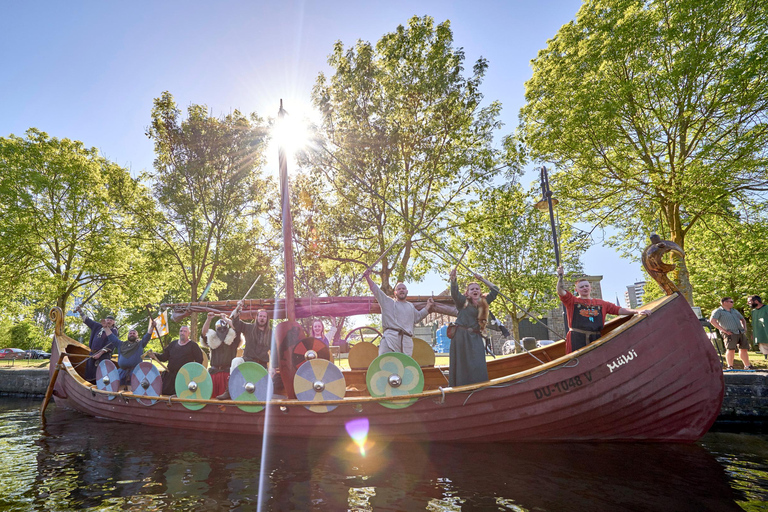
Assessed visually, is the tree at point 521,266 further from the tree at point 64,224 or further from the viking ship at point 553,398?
the tree at point 64,224

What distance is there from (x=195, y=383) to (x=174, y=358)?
1.21 metres

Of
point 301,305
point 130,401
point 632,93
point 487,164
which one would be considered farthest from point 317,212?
point 632,93

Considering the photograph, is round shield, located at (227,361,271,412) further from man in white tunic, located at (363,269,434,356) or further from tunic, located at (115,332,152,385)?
tunic, located at (115,332,152,385)

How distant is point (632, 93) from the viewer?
35.2 feet

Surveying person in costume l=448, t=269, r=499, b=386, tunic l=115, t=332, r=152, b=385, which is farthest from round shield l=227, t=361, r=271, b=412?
tunic l=115, t=332, r=152, b=385

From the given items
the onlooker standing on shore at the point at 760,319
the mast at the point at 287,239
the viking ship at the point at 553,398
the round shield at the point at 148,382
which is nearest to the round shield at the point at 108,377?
the round shield at the point at 148,382

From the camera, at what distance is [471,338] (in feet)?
17.5

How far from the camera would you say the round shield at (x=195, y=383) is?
6.49 m

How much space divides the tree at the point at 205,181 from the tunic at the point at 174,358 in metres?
8.10

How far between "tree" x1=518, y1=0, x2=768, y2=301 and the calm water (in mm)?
7073

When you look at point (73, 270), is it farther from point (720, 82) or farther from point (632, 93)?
point (720, 82)

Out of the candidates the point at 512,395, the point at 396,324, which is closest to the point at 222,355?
the point at 396,324

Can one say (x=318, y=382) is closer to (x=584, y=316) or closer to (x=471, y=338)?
(x=471, y=338)

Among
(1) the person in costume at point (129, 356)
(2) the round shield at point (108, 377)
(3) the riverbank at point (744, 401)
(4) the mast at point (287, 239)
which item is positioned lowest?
(3) the riverbank at point (744, 401)
